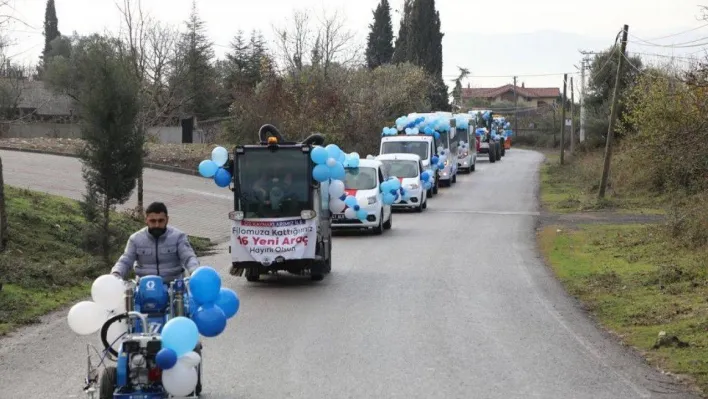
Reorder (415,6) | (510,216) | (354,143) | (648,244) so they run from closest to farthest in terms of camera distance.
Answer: (648,244), (510,216), (354,143), (415,6)

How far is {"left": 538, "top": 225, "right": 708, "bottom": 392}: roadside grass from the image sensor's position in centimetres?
1209

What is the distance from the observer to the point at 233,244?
17.5m

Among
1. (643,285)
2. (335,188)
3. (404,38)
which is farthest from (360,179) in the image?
(404,38)

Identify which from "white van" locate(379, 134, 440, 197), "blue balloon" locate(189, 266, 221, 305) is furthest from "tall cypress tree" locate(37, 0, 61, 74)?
"blue balloon" locate(189, 266, 221, 305)

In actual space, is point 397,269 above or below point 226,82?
below

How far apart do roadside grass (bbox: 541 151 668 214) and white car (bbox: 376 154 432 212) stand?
5.06m

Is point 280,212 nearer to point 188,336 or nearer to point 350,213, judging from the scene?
point 350,213

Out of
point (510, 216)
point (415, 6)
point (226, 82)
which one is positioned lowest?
point (510, 216)

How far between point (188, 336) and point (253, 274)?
33.5 ft

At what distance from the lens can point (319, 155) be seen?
17.2 metres

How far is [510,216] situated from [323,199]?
1649cm

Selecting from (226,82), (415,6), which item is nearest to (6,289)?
(226,82)

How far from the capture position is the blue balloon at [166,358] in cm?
769

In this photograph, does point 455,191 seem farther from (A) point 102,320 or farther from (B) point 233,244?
(A) point 102,320
